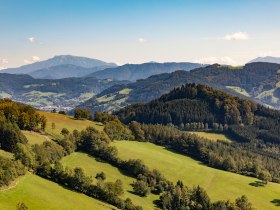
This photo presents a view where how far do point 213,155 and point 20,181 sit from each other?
360 feet

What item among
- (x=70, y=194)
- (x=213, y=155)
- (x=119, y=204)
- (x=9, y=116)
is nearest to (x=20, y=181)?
(x=70, y=194)

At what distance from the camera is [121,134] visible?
188750 mm

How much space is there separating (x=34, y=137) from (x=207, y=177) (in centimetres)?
6986

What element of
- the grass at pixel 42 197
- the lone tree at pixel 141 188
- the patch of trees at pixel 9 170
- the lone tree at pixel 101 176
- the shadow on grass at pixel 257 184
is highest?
the patch of trees at pixel 9 170

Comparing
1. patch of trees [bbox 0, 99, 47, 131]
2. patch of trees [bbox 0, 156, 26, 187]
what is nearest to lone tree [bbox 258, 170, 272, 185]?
patch of trees [bbox 0, 99, 47, 131]

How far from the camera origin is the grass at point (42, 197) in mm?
83300

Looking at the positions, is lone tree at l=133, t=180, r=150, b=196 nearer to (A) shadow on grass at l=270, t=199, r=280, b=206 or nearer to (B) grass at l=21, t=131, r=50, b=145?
(B) grass at l=21, t=131, r=50, b=145

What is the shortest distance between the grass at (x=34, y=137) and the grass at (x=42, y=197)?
31.4 metres

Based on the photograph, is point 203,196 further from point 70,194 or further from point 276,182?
point 276,182

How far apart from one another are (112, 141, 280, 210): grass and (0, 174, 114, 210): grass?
49.2 meters

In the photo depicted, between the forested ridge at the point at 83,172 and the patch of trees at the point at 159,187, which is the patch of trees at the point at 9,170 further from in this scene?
the patch of trees at the point at 159,187

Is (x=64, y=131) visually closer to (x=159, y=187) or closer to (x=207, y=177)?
(x=159, y=187)

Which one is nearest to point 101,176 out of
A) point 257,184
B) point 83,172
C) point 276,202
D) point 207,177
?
point 83,172

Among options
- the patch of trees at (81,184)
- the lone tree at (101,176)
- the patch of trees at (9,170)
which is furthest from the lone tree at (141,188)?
the patch of trees at (9,170)
